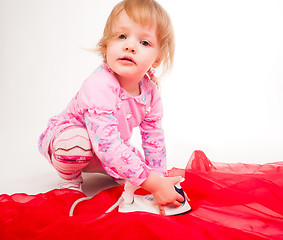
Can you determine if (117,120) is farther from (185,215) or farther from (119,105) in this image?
(185,215)

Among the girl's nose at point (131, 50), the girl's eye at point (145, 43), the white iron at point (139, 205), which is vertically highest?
the girl's eye at point (145, 43)

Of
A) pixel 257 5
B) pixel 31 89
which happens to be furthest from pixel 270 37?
pixel 31 89

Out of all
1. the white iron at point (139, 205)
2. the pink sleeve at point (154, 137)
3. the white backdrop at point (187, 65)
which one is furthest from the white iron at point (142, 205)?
the white backdrop at point (187, 65)

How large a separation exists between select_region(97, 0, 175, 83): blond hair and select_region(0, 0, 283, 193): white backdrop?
706 mm

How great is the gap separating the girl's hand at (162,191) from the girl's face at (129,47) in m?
0.31

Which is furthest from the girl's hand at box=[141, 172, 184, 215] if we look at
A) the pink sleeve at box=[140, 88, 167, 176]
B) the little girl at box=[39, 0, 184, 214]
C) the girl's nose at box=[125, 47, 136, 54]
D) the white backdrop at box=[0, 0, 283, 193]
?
the white backdrop at box=[0, 0, 283, 193]

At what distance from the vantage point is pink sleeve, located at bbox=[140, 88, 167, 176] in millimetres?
1164

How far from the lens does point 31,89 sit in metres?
1.98

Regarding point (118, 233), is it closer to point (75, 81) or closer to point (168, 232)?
point (168, 232)

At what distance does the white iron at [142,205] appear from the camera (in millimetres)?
876

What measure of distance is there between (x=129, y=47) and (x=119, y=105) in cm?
19

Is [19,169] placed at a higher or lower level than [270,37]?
lower

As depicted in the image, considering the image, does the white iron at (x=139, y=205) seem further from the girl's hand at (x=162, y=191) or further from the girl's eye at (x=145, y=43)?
the girl's eye at (x=145, y=43)

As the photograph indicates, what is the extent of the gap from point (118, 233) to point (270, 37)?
1868mm
